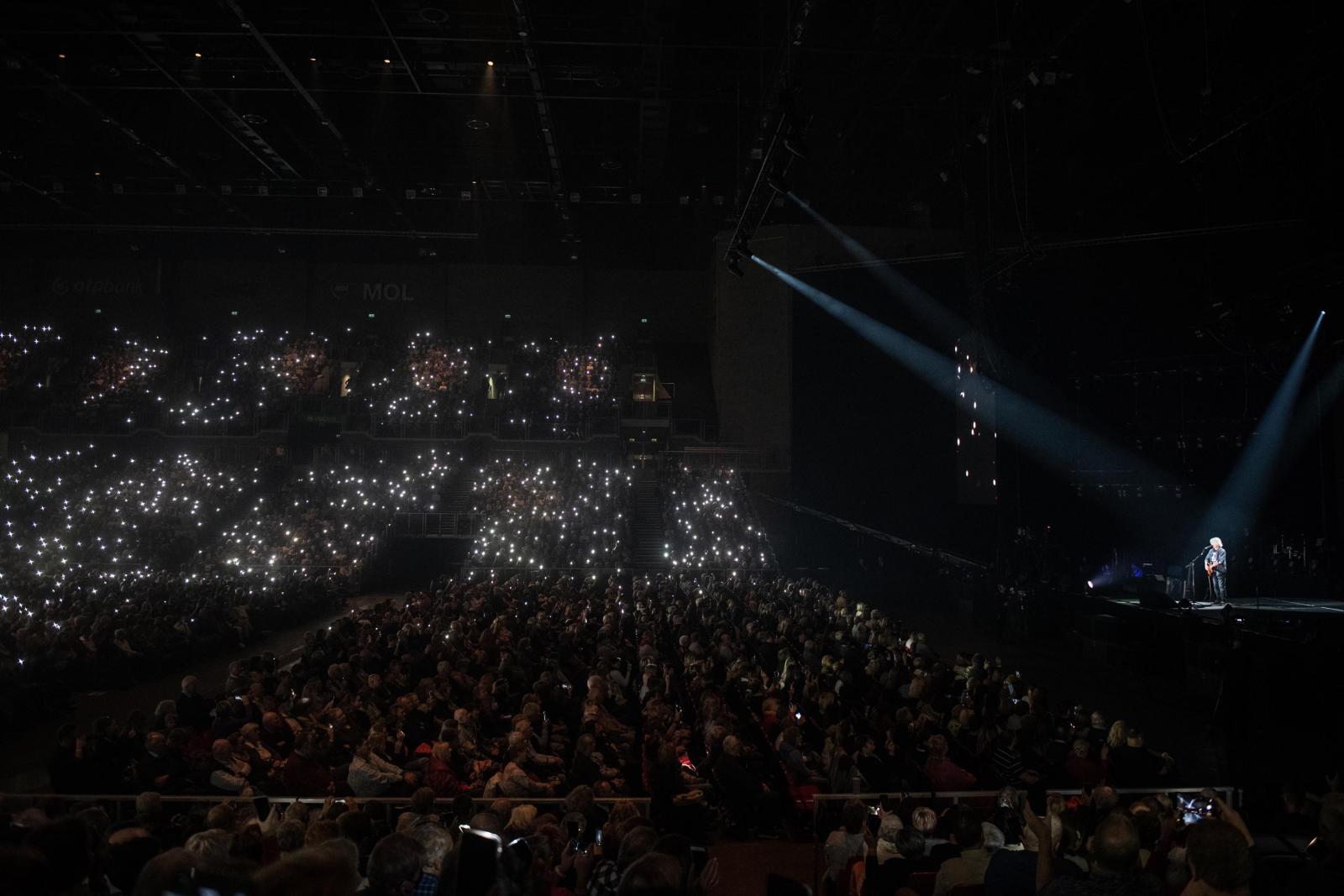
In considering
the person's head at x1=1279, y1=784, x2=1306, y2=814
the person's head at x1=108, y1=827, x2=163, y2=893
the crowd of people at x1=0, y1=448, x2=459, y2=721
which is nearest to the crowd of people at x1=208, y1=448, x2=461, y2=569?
the crowd of people at x1=0, y1=448, x2=459, y2=721

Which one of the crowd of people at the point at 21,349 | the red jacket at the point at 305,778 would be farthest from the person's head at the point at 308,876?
the crowd of people at the point at 21,349

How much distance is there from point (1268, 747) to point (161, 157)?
20631mm

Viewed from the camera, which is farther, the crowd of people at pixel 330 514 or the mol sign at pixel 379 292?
the mol sign at pixel 379 292

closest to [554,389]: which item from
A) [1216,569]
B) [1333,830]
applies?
[1216,569]

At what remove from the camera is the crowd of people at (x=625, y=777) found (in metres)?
2.34

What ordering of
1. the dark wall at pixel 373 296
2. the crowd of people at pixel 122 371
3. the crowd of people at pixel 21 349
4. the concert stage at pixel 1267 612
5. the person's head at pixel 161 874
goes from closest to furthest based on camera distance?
1. the person's head at pixel 161 874
2. the concert stage at pixel 1267 612
3. the crowd of people at pixel 21 349
4. the crowd of people at pixel 122 371
5. the dark wall at pixel 373 296

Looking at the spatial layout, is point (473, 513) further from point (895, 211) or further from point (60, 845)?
point (60, 845)

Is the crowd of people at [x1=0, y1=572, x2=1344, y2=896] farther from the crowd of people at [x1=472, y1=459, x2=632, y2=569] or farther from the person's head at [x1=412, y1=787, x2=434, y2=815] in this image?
the crowd of people at [x1=472, y1=459, x2=632, y2=569]

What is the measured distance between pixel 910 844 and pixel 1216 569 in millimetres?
12950

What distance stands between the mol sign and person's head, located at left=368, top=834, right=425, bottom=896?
83.9ft

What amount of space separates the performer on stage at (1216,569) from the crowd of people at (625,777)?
691 cm

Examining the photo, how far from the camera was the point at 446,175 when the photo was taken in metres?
18.9

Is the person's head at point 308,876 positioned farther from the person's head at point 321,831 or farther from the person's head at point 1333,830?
the person's head at point 1333,830

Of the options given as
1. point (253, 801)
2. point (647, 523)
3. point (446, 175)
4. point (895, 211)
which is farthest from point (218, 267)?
point (253, 801)
